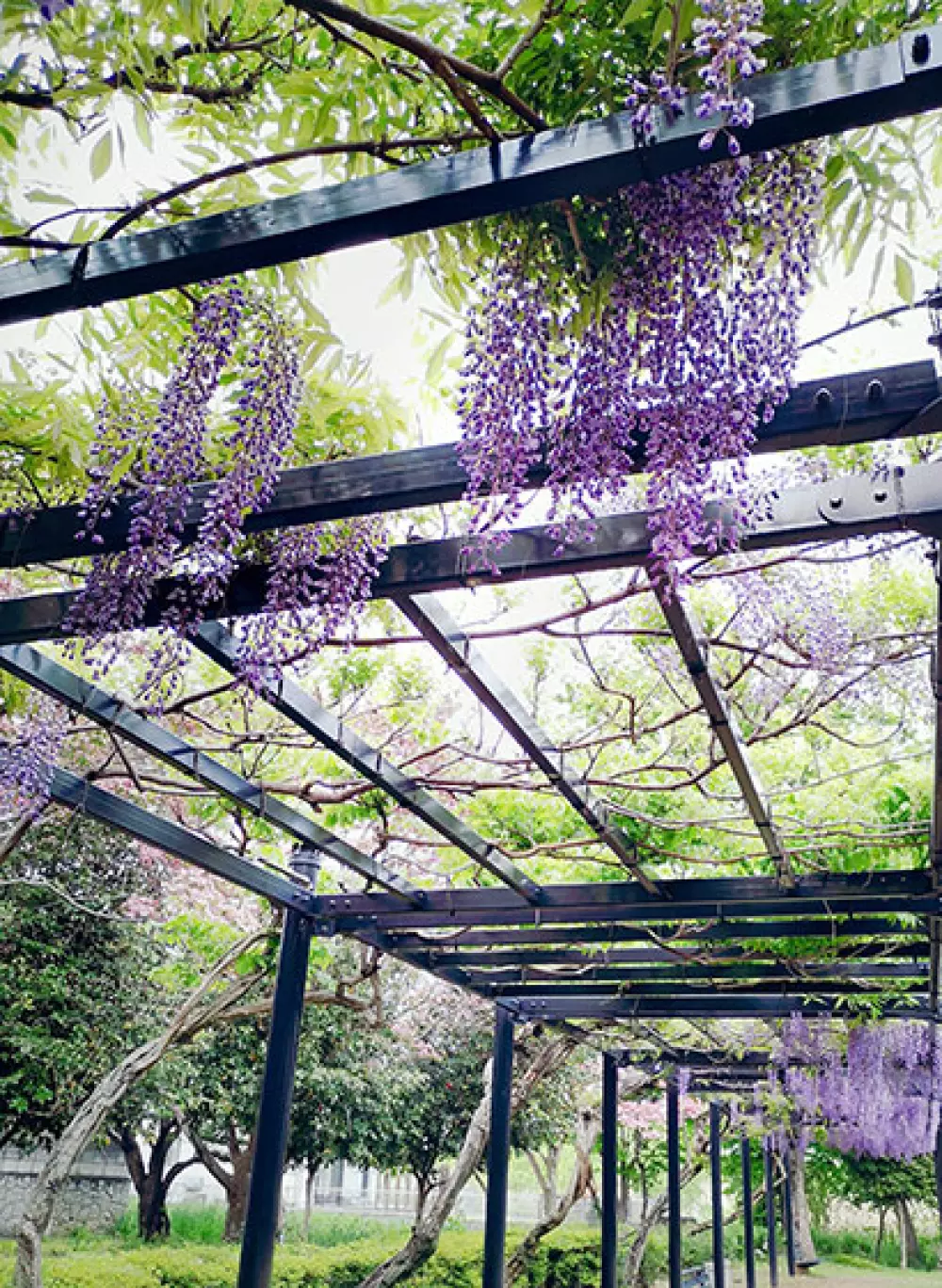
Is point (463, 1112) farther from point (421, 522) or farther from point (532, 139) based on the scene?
point (532, 139)

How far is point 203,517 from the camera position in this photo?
7.11 ft

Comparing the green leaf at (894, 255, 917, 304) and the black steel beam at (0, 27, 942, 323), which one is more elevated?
the green leaf at (894, 255, 917, 304)

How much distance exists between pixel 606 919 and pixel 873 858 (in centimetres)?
126

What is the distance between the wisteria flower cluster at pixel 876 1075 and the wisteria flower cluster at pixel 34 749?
18.7 feet

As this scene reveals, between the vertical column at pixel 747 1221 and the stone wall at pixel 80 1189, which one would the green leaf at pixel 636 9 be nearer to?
the stone wall at pixel 80 1189

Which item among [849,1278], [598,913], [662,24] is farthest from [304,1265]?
[849,1278]

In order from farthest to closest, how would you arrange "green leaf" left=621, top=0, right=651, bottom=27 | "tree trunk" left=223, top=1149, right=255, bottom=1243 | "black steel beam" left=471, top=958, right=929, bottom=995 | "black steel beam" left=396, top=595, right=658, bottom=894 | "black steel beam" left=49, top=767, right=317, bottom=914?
"tree trunk" left=223, top=1149, right=255, bottom=1243
"black steel beam" left=471, top=958, right=929, bottom=995
"black steel beam" left=49, top=767, right=317, bottom=914
"black steel beam" left=396, top=595, right=658, bottom=894
"green leaf" left=621, top=0, right=651, bottom=27

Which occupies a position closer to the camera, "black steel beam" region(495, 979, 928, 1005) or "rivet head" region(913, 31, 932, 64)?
"rivet head" region(913, 31, 932, 64)

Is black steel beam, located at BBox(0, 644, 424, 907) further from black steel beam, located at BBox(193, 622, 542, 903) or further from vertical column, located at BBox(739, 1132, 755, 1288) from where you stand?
vertical column, located at BBox(739, 1132, 755, 1288)

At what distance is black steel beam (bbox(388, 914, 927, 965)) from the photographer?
5203 mm

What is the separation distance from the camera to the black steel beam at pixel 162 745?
2898 millimetres

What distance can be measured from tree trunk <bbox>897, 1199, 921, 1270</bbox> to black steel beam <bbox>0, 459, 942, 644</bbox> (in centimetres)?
2118

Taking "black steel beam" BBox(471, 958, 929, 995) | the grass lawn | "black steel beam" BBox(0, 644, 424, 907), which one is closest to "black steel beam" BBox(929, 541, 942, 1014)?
"black steel beam" BBox(471, 958, 929, 995)

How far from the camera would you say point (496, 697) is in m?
2.89
